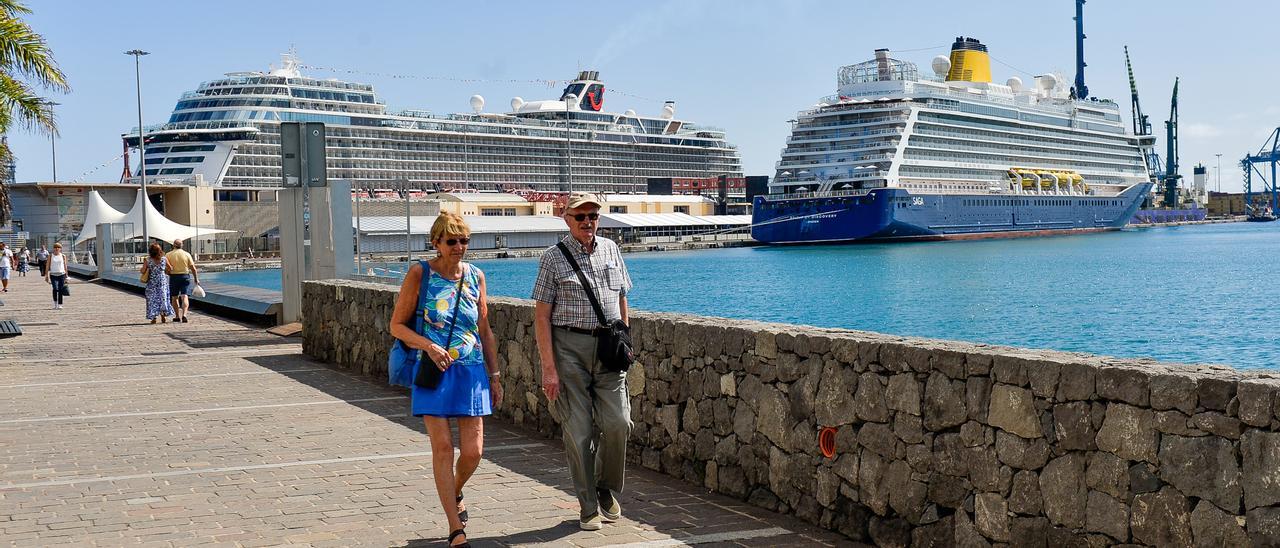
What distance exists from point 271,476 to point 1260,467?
4.52 m

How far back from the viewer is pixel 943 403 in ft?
14.9

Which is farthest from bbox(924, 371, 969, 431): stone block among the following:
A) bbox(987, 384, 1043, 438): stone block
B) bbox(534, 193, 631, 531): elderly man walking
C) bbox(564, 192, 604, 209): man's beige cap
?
bbox(564, 192, 604, 209): man's beige cap

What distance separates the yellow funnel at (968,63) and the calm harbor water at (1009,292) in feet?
80.2

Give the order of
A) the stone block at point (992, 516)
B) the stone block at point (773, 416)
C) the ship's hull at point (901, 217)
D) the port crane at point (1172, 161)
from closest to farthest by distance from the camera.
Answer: the stone block at point (992, 516), the stone block at point (773, 416), the ship's hull at point (901, 217), the port crane at point (1172, 161)

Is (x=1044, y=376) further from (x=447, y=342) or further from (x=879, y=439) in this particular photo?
(x=447, y=342)

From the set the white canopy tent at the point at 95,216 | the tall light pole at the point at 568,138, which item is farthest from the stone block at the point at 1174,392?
the tall light pole at the point at 568,138

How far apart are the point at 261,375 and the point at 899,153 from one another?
69.5m

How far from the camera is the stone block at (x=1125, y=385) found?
12.3 feet

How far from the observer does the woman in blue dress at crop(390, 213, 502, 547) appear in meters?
4.71

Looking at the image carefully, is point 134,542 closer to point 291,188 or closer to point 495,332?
point 495,332

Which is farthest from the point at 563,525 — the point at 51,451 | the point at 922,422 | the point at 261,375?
the point at 261,375

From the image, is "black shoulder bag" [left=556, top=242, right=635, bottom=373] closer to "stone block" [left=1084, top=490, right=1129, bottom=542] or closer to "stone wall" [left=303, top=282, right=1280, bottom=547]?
"stone wall" [left=303, top=282, right=1280, bottom=547]

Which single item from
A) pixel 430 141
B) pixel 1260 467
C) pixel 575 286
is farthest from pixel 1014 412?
pixel 430 141

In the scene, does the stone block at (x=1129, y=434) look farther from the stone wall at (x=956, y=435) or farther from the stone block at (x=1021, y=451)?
the stone block at (x=1021, y=451)
